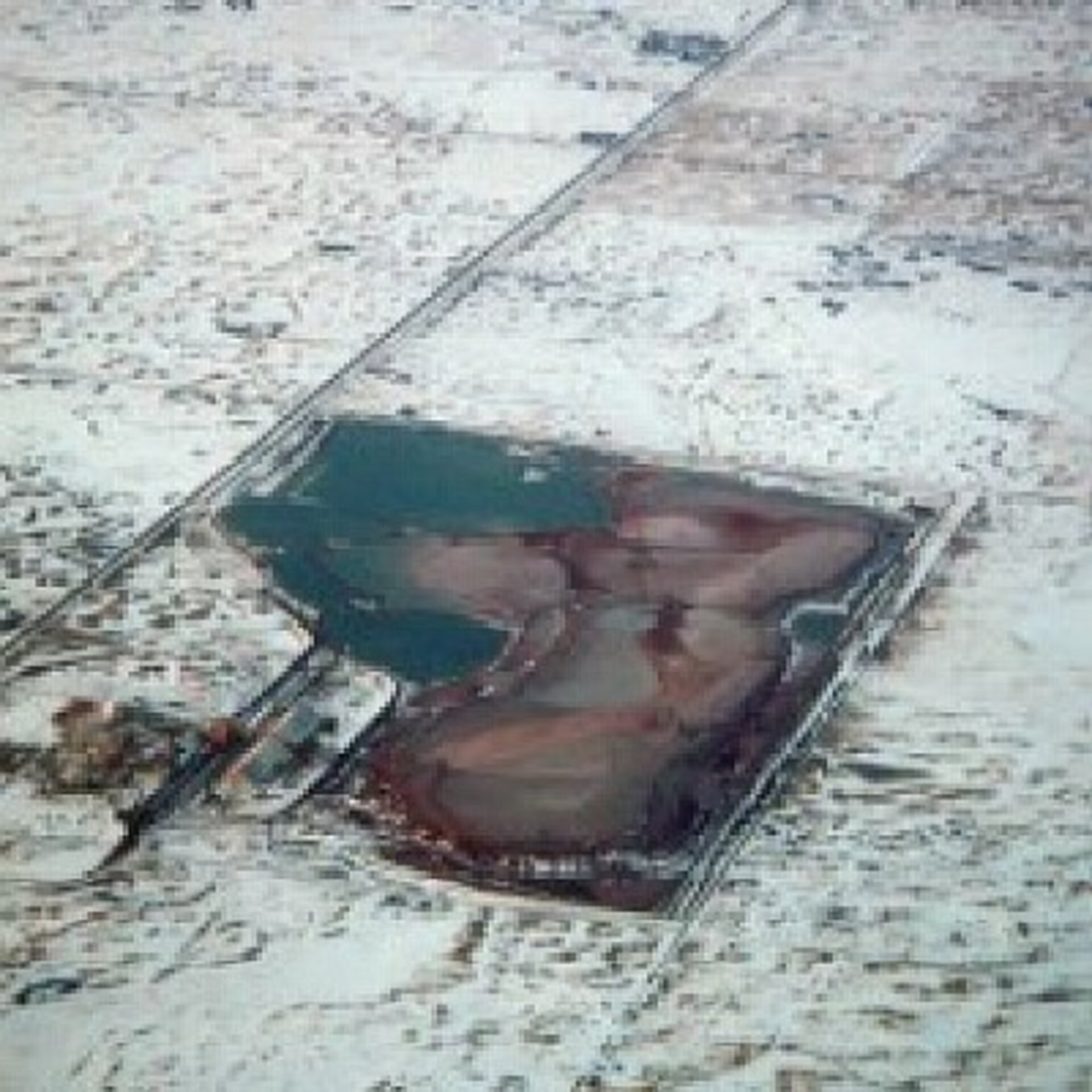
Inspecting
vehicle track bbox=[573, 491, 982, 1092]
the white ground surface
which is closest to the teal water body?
the white ground surface

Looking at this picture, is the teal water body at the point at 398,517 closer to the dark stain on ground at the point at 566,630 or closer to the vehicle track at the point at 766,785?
the dark stain on ground at the point at 566,630

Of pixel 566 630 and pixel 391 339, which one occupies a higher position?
pixel 391 339

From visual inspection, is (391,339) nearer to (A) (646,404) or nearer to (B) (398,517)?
(A) (646,404)

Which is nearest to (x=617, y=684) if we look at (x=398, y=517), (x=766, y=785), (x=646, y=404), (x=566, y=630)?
(x=566, y=630)

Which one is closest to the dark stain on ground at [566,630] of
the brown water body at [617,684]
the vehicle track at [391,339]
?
the brown water body at [617,684]

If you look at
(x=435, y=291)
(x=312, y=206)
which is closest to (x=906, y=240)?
(x=435, y=291)

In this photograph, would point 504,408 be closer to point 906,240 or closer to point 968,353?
point 968,353
